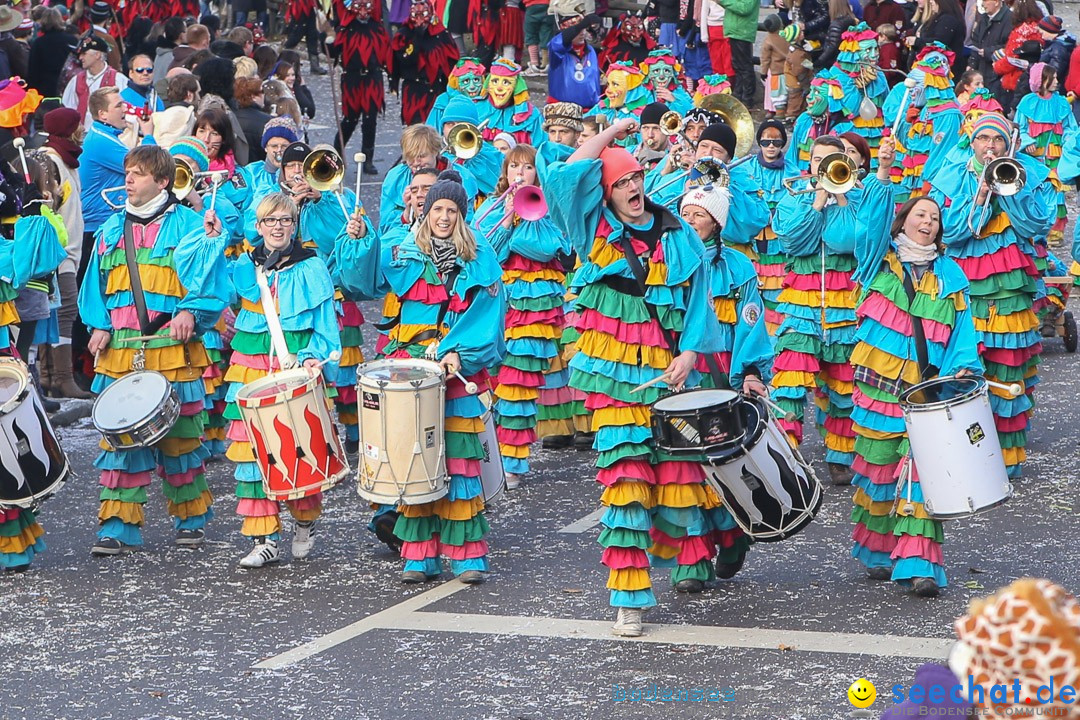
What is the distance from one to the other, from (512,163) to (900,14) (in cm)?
1064

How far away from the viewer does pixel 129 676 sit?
674 centimetres

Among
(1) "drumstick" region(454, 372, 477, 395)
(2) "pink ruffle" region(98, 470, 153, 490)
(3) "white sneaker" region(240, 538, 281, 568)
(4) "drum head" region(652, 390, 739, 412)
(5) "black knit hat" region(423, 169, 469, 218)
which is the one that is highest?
(5) "black knit hat" region(423, 169, 469, 218)

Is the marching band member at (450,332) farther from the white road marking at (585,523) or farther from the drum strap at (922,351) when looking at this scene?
the drum strap at (922,351)

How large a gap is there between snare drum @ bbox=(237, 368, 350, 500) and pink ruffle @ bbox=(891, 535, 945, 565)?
250 cm

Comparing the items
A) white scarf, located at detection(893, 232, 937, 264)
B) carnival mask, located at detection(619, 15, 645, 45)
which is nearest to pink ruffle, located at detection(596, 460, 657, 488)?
white scarf, located at detection(893, 232, 937, 264)

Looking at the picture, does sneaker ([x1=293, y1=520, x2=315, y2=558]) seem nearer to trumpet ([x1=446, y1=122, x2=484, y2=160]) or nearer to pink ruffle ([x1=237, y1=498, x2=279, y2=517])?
pink ruffle ([x1=237, y1=498, x2=279, y2=517])

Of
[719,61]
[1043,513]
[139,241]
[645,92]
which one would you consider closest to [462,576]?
[139,241]

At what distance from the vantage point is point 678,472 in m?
6.95

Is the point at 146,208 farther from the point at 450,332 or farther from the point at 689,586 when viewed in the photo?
the point at 689,586

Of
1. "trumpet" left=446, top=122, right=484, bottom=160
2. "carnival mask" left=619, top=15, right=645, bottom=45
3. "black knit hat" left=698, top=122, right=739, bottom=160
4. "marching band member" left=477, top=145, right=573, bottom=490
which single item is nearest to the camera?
"marching band member" left=477, top=145, right=573, bottom=490

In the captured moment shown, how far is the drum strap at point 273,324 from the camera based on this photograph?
7801mm

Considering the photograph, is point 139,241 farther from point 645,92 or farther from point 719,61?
point 719,61

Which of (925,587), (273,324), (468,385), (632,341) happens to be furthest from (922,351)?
(273,324)

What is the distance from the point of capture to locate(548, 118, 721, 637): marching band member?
688cm
